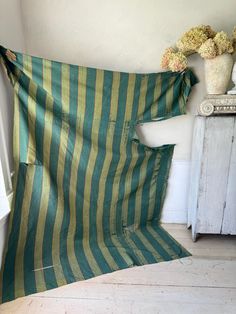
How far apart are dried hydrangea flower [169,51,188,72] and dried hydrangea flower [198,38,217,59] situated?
0.13 m

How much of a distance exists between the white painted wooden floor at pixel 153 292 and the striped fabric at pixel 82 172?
0.07 meters

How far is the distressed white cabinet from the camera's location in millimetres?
1511

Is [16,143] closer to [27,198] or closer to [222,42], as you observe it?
[27,198]

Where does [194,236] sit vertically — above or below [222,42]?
below

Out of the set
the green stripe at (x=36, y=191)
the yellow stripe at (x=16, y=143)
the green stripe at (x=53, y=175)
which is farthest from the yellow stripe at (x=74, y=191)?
the yellow stripe at (x=16, y=143)

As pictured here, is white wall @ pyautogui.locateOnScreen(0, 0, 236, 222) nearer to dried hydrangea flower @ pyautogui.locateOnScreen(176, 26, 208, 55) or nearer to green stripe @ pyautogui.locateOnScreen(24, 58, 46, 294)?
dried hydrangea flower @ pyautogui.locateOnScreen(176, 26, 208, 55)

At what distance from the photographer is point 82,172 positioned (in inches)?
64.0

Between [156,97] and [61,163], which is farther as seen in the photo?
[156,97]

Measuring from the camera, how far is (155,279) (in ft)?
4.60

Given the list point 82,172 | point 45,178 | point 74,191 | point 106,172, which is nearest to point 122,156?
point 106,172

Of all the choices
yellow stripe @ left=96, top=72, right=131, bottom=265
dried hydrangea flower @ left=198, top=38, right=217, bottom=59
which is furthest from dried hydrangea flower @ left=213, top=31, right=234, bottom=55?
yellow stripe @ left=96, top=72, right=131, bottom=265

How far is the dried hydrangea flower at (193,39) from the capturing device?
1.50m

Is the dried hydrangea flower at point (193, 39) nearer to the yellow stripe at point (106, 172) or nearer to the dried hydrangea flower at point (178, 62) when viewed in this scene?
the dried hydrangea flower at point (178, 62)

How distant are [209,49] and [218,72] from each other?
0.17m
